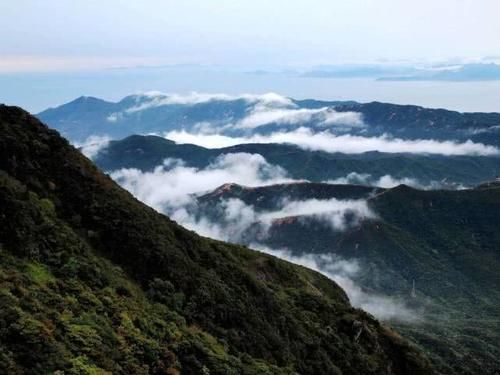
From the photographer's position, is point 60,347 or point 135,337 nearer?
point 60,347

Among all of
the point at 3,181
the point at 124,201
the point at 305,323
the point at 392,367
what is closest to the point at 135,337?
the point at 3,181

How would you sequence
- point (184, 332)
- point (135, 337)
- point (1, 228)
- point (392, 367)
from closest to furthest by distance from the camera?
point (135, 337) < point (1, 228) < point (184, 332) < point (392, 367)

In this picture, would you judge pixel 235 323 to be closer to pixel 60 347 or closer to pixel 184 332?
pixel 184 332

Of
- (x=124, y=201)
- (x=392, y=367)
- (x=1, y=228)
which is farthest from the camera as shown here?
A: (x=392, y=367)

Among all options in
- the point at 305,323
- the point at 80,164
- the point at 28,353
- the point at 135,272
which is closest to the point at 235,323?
the point at 135,272

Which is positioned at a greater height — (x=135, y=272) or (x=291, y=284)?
(x=135, y=272)

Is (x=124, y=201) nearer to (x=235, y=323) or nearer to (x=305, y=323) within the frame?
(x=235, y=323)

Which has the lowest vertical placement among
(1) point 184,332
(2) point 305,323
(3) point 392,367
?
(3) point 392,367
